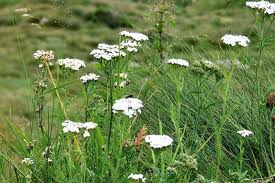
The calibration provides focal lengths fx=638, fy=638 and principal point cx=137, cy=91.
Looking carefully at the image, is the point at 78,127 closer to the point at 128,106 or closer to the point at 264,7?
the point at 128,106

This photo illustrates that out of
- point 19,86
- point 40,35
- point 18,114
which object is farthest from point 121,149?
point 40,35

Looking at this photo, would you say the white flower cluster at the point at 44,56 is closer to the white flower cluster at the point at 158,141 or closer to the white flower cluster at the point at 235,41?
the white flower cluster at the point at 235,41

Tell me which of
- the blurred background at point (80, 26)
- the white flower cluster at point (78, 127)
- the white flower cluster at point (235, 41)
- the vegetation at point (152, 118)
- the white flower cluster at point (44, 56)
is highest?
the white flower cluster at point (235, 41)

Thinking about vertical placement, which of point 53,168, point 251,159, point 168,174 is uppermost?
point 168,174

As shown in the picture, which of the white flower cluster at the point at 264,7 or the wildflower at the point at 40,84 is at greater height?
the white flower cluster at the point at 264,7

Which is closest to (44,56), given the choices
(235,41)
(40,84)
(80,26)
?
(40,84)

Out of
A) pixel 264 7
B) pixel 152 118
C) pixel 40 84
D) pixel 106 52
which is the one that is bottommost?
pixel 152 118

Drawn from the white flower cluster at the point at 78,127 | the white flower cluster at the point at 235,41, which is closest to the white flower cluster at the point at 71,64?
the white flower cluster at the point at 78,127

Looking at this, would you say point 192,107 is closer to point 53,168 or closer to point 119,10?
point 53,168

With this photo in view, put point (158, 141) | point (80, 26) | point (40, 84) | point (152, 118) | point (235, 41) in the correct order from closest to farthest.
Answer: point (158, 141)
point (235, 41)
point (40, 84)
point (152, 118)
point (80, 26)

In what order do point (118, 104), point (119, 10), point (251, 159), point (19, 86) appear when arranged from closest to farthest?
point (118, 104)
point (251, 159)
point (19, 86)
point (119, 10)

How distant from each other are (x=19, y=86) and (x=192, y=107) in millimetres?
8200

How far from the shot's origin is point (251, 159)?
333 centimetres

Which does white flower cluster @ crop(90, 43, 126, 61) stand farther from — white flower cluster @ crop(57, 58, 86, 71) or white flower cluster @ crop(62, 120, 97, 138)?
white flower cluster @ crop(62, 120, 97, 138)
